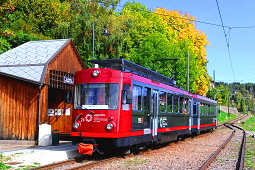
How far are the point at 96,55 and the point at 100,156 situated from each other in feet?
87.7

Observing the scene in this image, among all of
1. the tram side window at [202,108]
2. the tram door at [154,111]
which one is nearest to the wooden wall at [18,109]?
the tram door at [154,111]

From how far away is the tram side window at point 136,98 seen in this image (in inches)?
535

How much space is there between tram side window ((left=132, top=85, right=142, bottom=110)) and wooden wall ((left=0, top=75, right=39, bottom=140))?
5214 mm

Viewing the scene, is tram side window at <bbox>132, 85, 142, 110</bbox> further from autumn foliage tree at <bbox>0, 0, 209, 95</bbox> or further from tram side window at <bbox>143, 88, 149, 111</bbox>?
autumn foliage tree at <bbox>0, 0, 209, 95</bbox>

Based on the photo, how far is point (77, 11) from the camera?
41375mm

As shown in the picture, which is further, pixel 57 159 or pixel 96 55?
pixel 96 55

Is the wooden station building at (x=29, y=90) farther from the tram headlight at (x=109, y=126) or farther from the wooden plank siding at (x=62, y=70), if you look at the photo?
the tram headlight at (x=109, y=126)

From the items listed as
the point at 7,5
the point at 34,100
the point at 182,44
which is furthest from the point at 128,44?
the point at 34,100

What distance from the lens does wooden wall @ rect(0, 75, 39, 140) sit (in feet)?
54.6

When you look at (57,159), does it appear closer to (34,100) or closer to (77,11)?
(34,100)

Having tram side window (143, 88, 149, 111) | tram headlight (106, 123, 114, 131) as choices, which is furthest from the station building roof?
tram headlight (106, 123, 114, 131)

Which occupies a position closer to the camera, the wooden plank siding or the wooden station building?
the wooden station building

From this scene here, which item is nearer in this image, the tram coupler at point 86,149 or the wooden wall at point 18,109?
the tram coupler at point 86,149

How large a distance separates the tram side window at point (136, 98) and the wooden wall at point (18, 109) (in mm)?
5214
